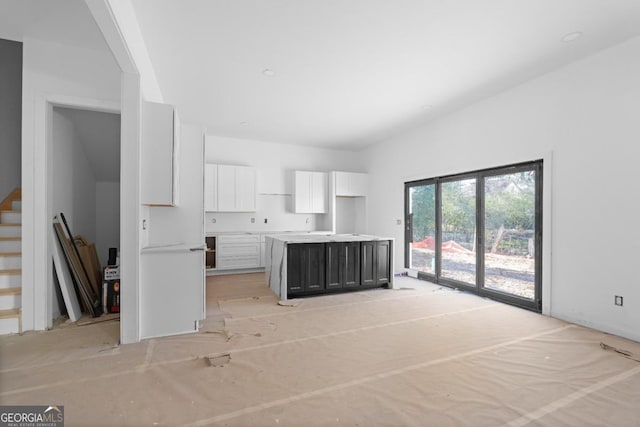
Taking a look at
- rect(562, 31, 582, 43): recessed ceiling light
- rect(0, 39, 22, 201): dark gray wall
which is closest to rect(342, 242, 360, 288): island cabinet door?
rect(562, 31, 582, 43): recessed ceiling light

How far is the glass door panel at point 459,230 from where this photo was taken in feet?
15.5

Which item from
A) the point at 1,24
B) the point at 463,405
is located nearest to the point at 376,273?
the point at 463,405

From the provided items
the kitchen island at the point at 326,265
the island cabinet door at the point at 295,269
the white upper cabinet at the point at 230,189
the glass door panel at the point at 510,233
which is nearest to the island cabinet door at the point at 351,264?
the kitchen island at the point at 326,265

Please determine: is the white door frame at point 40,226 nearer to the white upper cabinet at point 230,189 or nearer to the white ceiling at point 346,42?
the white ceiling at point 346,42

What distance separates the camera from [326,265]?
456 centimetres

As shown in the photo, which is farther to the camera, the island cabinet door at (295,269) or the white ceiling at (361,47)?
the island cabinet door at (295,269)

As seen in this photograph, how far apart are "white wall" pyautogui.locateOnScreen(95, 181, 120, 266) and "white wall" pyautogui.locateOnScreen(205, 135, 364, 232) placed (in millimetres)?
1735

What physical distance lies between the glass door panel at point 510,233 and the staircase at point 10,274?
5880mm

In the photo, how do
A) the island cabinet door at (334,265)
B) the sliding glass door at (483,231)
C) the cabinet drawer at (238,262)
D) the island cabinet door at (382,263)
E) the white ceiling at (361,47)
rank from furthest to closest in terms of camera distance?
the cabinet drawer at (238,262)
the island cabinet door at (382,263)
the island cabinet door at (334,265)
the sliding glass door at (483,231)
the white ceiling at (361,47)

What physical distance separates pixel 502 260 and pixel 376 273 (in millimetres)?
1880

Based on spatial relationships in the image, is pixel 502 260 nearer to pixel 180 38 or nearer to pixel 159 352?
pixel 159 352

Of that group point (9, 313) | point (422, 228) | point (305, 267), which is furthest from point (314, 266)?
point (9, 313)

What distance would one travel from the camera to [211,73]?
363 cm

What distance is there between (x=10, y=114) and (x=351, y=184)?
607 centimetres
